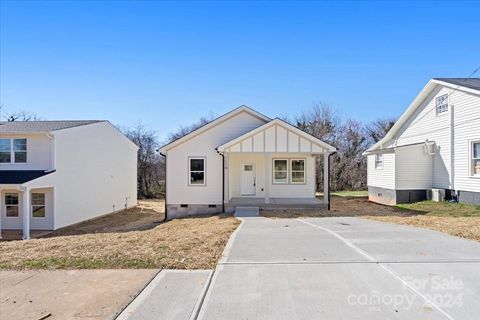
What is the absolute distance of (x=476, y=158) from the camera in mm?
15680

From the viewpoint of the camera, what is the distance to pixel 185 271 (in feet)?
19.1

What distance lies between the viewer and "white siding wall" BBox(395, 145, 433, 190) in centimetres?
1883

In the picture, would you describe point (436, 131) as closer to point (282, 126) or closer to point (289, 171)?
point (289, 171)

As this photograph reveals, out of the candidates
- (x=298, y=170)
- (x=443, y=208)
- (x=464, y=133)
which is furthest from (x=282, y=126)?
(x=464, y=133)

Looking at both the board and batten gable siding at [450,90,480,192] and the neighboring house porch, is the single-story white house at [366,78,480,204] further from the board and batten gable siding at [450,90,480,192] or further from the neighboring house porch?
the neighboring house porch

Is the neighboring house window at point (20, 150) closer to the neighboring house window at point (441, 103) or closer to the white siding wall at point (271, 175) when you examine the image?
the white siding wall at point (271, 175)

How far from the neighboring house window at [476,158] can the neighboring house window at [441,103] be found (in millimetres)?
2887

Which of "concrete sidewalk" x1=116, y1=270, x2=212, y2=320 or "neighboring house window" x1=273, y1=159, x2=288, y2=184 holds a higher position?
"neighboring house window" x1=273, y1=159, x2=288, y2=184

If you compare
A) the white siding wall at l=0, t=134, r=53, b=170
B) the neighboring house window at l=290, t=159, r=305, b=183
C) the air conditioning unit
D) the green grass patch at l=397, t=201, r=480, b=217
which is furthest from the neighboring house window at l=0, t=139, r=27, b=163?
the air conditioning unit

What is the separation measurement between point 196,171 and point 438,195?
12640mm

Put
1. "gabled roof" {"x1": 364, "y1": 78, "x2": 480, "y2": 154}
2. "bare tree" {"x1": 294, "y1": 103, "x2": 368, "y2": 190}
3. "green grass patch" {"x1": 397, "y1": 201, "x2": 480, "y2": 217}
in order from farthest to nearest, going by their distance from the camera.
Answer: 1. "bare tree" {"x1": 294, "y1": 103, "x2": 368, "y2": 190}
2. "gabled roof" {"x1": 364, "y1": 78, "x2": 480, "y2": 154}
3. "green grass patch" {"x1": 397, "y1": 201, "x2": 480, "y2": 217}

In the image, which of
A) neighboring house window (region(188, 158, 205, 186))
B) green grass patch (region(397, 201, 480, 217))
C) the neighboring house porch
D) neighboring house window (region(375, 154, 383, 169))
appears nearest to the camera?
green grass patch (region(397, 201, 480, 217))

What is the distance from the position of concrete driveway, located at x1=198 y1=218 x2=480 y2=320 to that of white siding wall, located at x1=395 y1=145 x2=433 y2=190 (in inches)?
431

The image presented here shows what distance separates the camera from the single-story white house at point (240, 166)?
1653cm
